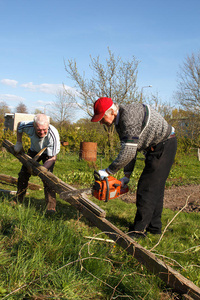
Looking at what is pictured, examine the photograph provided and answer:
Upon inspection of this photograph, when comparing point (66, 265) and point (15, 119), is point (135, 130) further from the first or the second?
point (15, 119)

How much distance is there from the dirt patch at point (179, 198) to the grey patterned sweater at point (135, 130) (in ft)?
9.78

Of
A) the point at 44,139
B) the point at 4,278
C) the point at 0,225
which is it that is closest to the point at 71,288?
the point at 4,278

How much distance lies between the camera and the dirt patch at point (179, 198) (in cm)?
578

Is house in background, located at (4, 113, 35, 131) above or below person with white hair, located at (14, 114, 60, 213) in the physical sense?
above

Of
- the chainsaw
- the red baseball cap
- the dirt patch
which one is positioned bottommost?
the dirt patch

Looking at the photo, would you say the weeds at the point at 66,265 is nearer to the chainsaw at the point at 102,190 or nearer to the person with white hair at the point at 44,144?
the chainsaw at the point at 102,190

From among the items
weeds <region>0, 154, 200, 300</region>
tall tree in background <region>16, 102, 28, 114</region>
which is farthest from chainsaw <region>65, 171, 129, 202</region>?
tall tree in background <region>16, 102, 28, 114</region>

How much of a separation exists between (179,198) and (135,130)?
448cm

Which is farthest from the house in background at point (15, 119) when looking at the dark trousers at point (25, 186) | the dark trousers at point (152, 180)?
the dark trousers at point (152, 180)

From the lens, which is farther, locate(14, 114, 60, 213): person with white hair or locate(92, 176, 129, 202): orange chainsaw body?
locate(14, 114, 60, 213): person with white hair

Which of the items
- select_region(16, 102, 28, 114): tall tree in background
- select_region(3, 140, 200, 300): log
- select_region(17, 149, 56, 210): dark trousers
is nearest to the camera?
select_region(3, 140, 200, 300): log

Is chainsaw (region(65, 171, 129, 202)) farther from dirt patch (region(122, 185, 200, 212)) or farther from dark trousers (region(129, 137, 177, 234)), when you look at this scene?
dirt patch (region(122, 185, 200, 212))

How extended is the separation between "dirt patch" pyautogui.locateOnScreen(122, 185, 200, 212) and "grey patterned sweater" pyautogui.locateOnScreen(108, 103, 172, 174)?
2980mm

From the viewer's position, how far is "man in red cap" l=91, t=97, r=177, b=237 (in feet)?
9.81
